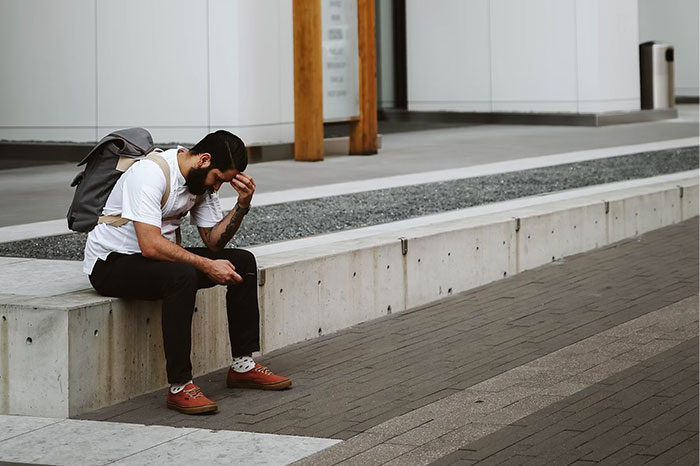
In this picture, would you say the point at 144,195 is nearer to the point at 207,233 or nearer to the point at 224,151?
the point at 224,151

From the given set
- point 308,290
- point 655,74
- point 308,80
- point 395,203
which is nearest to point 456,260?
point 308,290

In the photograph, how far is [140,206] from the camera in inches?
228

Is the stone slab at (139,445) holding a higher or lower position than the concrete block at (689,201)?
lower

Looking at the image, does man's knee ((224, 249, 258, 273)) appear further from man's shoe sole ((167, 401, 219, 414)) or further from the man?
man's shoe sole ((167, 401, 219, 414))

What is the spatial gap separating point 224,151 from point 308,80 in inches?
381

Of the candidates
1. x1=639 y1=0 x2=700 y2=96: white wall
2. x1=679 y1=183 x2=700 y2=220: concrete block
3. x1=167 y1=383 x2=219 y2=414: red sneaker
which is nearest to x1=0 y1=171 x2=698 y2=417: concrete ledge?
x1=679 y1=183 x2=700 y2=220: concrete block

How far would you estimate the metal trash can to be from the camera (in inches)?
971

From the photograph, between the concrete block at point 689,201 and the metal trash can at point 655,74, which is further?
the metal trash can at point 655,74

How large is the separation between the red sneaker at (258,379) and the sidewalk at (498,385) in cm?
5

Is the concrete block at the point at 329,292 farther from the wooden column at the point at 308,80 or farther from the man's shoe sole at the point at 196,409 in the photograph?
the wooden column at the point at 308,80

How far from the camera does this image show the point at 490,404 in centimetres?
577

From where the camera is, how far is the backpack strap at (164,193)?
5.90 meters

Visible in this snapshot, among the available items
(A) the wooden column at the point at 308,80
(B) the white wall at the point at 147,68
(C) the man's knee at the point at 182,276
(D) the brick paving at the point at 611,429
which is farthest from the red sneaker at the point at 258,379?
(A) the wooden column at the point at 308,80

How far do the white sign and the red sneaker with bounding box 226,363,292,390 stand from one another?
34.2ft
